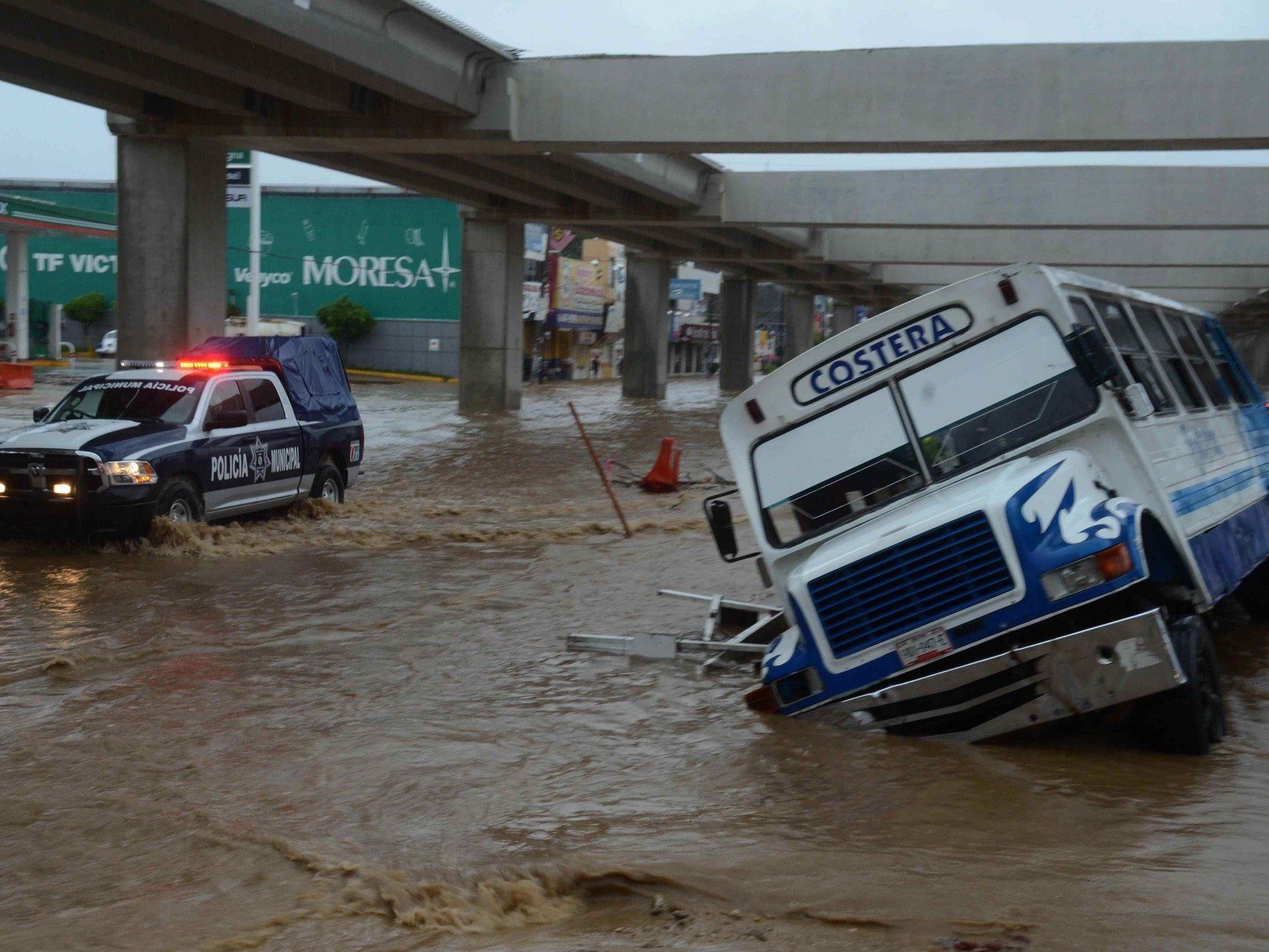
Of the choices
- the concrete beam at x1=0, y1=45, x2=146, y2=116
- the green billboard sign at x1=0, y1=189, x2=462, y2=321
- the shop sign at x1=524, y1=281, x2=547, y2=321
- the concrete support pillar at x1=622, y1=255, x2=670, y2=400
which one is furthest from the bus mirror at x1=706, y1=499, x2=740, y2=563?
the shop sign at x1=524, y1=281, x2=547, y2=321

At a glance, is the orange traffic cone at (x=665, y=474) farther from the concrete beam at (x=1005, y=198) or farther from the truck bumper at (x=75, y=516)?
the concrete beam at (x=1005, y=198)

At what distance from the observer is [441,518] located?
675 inches

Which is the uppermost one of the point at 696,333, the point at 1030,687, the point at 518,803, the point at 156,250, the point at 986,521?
the point at 696,333

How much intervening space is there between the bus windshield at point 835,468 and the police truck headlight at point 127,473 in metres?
7.46

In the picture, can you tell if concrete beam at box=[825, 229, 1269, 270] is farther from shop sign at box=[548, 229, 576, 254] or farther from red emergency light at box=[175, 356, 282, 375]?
red emergency light at box=[175, 356, 282, 375]

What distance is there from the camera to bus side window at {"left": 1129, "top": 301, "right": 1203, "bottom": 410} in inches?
328

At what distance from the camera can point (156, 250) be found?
23.3m

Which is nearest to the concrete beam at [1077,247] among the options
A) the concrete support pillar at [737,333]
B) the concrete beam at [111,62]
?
the concrete support pillar at [737,333]

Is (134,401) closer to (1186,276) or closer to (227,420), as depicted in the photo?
(227,420)

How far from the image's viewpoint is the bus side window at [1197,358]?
9.19m

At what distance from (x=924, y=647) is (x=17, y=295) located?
52.3 metres

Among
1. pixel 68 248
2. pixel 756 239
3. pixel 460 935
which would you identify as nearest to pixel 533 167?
pixel 756 239

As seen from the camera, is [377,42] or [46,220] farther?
[46,220]

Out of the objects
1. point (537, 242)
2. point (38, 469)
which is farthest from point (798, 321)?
point (38, 469)
